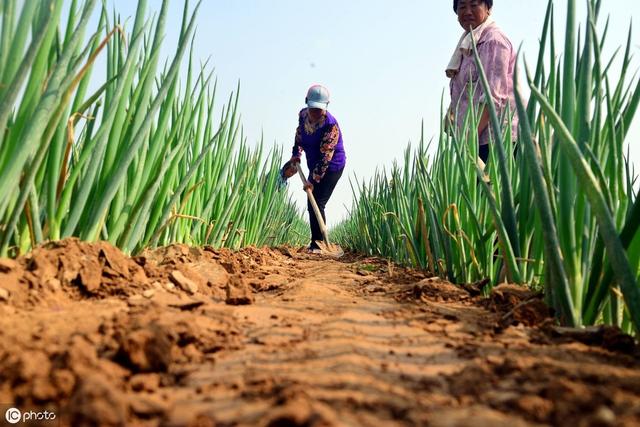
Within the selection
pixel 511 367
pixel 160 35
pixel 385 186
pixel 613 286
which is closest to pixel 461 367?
pixel 511 367

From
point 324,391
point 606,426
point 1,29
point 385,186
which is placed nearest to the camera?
point 606,426

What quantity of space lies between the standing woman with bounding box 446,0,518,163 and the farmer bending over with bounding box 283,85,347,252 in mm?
1919

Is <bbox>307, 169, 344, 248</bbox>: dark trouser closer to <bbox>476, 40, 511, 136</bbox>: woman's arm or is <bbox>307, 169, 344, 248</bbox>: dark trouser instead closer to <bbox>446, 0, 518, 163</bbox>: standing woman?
<bbox>446, 0, 518, 163</bbox>: standing woman

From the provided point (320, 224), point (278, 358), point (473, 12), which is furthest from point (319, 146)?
point (278, 358)

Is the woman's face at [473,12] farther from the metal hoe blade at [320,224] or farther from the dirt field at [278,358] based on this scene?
the metal hoe blade at [320,224]

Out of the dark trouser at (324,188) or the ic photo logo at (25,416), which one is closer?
the ic photo logo at (25,416)

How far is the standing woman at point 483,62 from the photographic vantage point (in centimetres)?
214

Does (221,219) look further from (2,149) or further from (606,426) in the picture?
(606,426)

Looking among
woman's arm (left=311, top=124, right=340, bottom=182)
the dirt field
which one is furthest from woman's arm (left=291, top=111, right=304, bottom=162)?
the dirt field

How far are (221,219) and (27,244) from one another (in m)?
1.03

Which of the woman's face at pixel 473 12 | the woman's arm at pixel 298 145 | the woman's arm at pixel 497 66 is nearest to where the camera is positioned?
the woman's arm at pixel 497 66

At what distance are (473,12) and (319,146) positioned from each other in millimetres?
2189

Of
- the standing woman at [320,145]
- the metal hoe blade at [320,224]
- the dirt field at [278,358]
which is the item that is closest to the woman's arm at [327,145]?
the standing woman at [320,145]

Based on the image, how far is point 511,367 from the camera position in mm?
582
